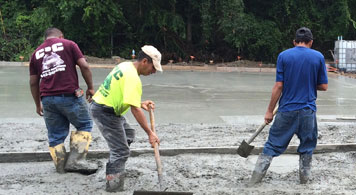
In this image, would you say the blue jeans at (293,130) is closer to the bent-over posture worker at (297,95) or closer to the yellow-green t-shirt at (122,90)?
the bent-over posture worker at (297,95)

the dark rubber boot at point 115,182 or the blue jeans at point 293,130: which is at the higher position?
the blue jeans at point 293,130

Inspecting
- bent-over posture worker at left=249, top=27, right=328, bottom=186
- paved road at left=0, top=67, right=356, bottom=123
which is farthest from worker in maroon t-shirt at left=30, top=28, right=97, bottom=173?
paved road at left=0, top=67, right=356, bottom=123

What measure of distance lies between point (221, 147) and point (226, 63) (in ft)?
54.8

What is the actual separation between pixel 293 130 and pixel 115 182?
6.59 ft

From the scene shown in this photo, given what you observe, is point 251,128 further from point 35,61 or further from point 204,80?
point 204,80

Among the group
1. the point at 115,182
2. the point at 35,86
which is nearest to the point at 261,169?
the point at 115,182

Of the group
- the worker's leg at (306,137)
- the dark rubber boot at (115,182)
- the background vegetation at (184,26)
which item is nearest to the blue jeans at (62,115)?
the dark rubber boot at (115,182)

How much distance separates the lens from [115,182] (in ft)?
14.8

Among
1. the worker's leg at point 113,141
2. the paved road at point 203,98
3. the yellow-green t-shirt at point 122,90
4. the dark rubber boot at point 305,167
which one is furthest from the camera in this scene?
the paved road at point 203,98

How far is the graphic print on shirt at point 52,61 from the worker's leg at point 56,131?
34 cm

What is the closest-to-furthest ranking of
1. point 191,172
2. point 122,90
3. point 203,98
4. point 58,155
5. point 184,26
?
point 122,90, point 58,155, point 191,172, point 203,98, point 184,26

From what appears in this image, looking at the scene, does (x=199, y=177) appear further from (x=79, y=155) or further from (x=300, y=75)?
(x=300, y=75)

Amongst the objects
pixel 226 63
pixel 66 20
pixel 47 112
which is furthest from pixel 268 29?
pixel 47 112

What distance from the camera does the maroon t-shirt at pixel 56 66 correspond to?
4965 millimetres
